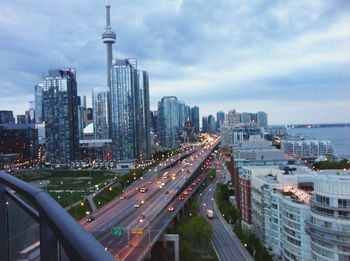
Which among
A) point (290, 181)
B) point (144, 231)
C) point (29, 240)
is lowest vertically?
point (144, 231)

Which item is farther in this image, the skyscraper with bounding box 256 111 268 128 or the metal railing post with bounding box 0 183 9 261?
the skyscraper with bounding box 256 111 268 128

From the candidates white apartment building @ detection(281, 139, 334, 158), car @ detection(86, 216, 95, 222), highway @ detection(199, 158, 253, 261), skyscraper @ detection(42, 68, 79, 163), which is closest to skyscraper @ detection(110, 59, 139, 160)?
skyscraper @ detection(42, 68, 79, 163)

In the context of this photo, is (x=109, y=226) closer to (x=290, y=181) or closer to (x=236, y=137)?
(x=290, y=181)

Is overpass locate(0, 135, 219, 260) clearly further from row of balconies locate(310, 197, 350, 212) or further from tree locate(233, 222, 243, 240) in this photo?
row of balconies locate(310, 197, 350, 212)

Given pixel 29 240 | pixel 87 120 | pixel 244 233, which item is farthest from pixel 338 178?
pixel 87 120

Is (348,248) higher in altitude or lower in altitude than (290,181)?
lower

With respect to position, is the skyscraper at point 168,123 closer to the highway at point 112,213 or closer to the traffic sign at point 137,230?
the highway at point 112,213

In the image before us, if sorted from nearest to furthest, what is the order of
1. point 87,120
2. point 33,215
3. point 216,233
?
point 33,215 < point 216,233 < point 87,120

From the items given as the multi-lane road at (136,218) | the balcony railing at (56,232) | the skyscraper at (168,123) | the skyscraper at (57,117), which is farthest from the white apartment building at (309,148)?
the balcony railing at (56,232)
